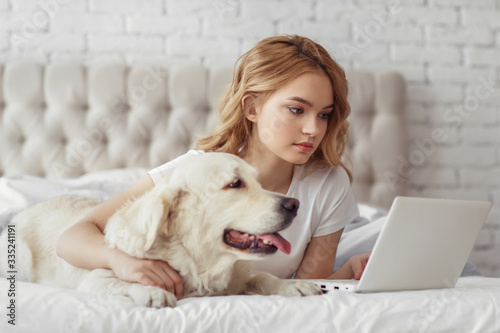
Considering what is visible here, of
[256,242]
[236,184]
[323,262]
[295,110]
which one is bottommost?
[323,262]

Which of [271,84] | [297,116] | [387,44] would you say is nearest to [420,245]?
[297,116]

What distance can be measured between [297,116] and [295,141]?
7 cm

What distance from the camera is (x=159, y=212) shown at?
3.12 feet

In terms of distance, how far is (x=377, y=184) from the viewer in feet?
8.52

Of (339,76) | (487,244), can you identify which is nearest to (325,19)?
(339,76)

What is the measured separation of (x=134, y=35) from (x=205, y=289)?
6.36ft

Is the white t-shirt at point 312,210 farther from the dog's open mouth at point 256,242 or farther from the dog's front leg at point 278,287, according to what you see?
the dog's open mouth at point 256,242

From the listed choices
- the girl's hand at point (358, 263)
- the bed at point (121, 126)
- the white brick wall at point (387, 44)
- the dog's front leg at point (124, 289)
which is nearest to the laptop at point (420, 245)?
the girl's hand at point (358, 263)

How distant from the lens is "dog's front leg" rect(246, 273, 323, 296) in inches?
40.5

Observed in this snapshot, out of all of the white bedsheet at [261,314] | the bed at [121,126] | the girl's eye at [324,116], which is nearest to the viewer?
the white bedsheet at [261,314]

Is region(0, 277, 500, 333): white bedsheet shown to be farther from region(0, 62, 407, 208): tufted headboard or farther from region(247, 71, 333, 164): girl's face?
region(0, 62, 407, 208): tufted headboard

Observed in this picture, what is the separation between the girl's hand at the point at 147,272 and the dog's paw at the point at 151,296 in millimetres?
27

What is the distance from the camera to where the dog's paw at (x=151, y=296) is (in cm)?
90

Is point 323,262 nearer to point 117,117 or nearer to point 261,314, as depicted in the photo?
point 261,314
